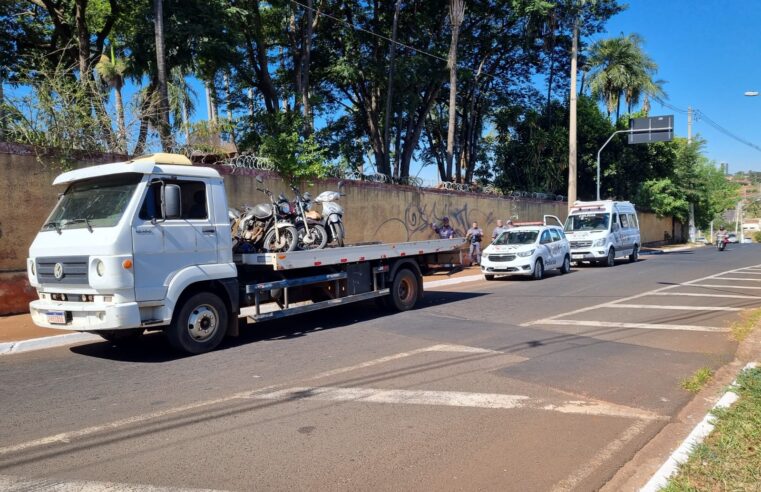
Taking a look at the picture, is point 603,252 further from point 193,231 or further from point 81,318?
point 81,318

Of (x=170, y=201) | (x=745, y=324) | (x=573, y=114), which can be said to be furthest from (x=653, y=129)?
(x=170, y=201)

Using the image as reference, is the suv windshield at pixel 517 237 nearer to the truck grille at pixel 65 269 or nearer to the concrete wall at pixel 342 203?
the concrete wall at pixel 342 203

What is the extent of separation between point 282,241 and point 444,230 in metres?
12.3

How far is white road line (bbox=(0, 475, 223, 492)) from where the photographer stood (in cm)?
371

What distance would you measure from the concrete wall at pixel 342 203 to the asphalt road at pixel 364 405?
3476 mm

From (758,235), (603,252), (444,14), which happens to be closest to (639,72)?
(444,14)

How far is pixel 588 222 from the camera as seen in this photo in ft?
75.6

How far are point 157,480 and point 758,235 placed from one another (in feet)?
357

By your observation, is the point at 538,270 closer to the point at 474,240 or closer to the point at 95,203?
the point at 474,240

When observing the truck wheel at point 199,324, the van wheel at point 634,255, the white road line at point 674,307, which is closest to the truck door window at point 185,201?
the truck wheel at point 199,324

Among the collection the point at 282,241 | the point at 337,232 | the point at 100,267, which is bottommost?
the point at 100,267

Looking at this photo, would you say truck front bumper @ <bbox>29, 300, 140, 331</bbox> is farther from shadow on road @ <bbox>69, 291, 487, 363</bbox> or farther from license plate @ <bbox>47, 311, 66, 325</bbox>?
shadow on road @ <bbox>69, 291, 487, 363</bbox>

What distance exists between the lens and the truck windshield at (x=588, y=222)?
22.6 meters

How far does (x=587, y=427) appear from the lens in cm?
482
